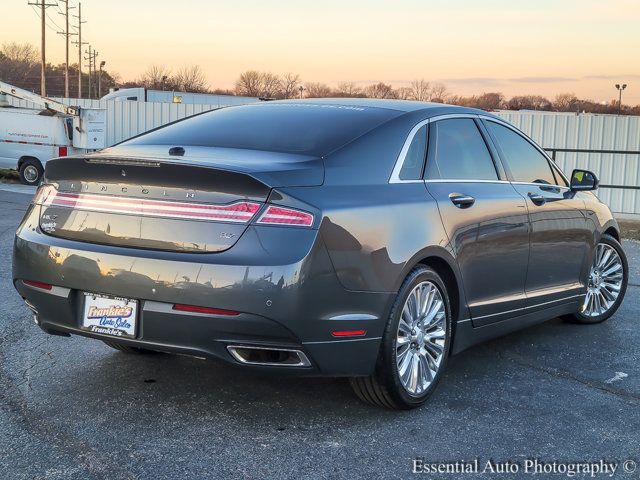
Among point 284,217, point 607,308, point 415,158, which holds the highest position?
point 415,158

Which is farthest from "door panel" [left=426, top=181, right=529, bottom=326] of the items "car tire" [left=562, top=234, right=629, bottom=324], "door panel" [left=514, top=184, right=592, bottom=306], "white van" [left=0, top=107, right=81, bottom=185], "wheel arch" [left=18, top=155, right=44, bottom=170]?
"wheel arch" [left=18, top=155, right=44, bottom=170]

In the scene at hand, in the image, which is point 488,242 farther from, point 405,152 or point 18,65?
point 18,65

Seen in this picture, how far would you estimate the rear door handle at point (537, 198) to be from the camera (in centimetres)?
516

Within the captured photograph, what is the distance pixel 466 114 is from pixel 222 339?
2.32m

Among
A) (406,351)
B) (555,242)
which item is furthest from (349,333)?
(555,242)

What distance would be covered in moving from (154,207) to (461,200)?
67.9 inches

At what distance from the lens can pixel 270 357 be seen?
11.8ft

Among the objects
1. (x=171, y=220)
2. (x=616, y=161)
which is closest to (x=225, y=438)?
(x=171, y=220)

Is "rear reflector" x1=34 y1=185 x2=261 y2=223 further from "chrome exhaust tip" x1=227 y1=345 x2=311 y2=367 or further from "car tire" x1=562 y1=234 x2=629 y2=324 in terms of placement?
"car tire" x1=562 y1=234 x2=629 y2=324

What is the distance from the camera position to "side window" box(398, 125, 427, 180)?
4.18 meters

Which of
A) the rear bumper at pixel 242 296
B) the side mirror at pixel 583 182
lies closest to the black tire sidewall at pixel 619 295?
the side mirror at pixel 583 182

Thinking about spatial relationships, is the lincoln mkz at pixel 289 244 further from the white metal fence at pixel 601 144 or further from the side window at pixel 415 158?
the white metal fence at pixel 601 144

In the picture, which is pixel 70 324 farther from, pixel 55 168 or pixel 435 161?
pixel 435 161

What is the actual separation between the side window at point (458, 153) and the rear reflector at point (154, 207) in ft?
4.19
